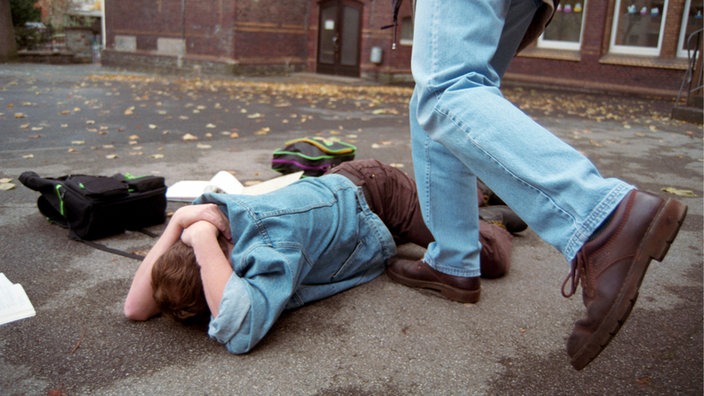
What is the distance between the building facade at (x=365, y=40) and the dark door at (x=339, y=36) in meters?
0.03

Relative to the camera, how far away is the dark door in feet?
62.4

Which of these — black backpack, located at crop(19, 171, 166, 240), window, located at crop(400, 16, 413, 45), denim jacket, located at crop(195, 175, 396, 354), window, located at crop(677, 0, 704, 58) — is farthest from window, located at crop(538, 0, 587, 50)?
denim jacket, located at crop(195, 175, 396, 354)

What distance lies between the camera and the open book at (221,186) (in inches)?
133

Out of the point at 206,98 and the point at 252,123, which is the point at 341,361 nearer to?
the point at 252,123

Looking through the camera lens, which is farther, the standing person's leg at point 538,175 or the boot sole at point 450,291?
the boot sole at point 450,291

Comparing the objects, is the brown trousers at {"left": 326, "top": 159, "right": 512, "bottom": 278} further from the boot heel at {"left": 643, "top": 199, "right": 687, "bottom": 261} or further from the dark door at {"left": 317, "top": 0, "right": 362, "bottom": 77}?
the dark door at {"left": 317, "top": 0, "right": 362, "bottom": 77}

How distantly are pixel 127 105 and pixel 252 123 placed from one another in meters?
3.04

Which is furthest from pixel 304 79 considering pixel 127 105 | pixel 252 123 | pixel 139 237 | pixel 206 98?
pixel 139 237

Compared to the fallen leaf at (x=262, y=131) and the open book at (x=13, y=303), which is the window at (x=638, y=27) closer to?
the fallen leaf at (x=262, y=131)

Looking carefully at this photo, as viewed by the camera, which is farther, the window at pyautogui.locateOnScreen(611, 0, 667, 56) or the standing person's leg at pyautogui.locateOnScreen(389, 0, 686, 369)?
the window at pyautogui.locateOnScreen(611, 0, 667, 56)

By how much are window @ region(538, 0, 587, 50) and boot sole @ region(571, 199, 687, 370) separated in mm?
17812

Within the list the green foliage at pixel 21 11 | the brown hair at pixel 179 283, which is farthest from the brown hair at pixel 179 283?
the green foliage at pixel 21 11

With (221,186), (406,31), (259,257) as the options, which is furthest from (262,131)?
(406,31)

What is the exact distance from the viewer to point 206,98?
11.9 metres
